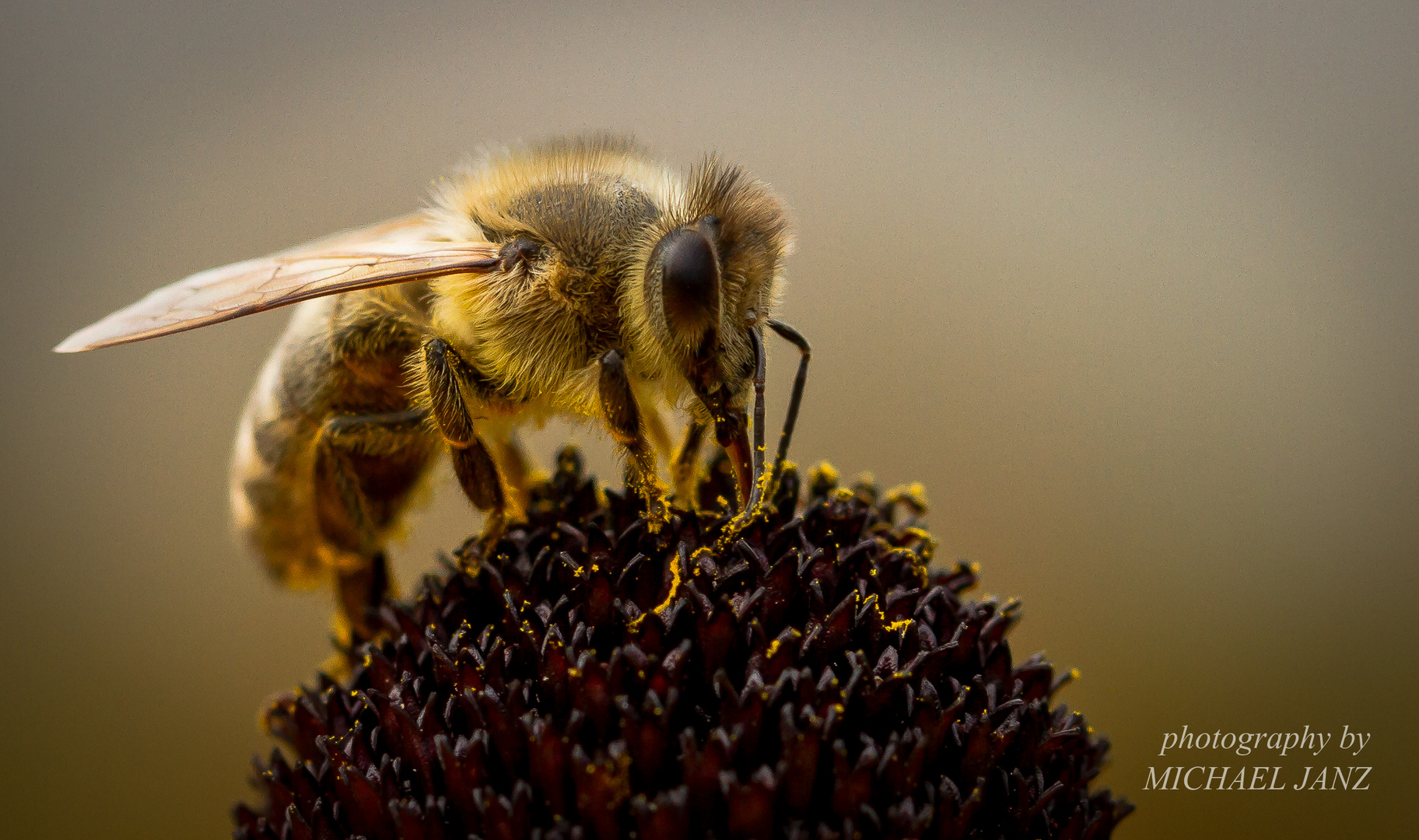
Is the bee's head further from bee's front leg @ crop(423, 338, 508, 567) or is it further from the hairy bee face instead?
bee's front leg @ crop(423, 338, 508, 567)

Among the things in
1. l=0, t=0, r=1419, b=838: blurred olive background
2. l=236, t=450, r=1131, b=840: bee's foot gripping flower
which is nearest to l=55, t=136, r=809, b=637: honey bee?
l=236, t=450, r=1131, b=840: bee's foot gripping flower

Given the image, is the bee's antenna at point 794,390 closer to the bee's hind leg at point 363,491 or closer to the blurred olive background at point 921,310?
the bee's hind leg at point 363,491

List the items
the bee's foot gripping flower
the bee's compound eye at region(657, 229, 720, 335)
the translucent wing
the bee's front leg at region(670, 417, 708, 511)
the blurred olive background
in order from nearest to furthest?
1. the bee's foot gripping flower
2. the bee's compound eye at region(657, 229, 720, 335)
3. the translucent wing
4. the bee's front leg at region(670, 417, 708, 511)
5. the blurred olive background

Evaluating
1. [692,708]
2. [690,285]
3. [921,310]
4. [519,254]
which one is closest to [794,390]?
[690,285]

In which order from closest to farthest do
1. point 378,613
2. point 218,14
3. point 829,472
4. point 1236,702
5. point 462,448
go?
point 462,448, point 829,472, point 378,613, point 1236,702, point 218,14

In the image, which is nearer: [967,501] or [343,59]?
[967,501]

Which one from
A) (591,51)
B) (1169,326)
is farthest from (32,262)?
(1169,326)

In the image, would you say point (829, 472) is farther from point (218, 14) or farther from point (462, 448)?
point (218, 14)

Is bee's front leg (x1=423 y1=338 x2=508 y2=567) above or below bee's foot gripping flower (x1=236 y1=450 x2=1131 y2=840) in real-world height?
above
